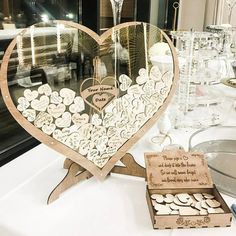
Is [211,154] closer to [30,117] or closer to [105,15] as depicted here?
[30,117]

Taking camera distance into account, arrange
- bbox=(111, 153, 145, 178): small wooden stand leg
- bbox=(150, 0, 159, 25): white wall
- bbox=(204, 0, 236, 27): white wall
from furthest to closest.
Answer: bbox=(204, 0, 236, 27): white wall
bbox=(150, 0, 159, 25): white wall
bbox=(111, 153, 145, 178): small wooden stand leg

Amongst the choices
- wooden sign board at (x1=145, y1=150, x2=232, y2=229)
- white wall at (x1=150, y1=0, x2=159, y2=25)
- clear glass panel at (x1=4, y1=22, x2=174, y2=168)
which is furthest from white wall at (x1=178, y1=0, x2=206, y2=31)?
wooden sign board at (x1=145, y1=150, x2=232, y2=229)

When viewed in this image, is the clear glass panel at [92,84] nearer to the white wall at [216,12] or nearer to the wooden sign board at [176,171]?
Answer: the wooden sign board at [176,171]

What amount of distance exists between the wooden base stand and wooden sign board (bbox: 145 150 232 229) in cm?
8

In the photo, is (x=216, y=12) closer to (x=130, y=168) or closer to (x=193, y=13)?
(x=193, y=13)

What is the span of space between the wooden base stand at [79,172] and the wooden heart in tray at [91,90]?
29 millimetres

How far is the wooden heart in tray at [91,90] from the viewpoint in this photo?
532 millimetres

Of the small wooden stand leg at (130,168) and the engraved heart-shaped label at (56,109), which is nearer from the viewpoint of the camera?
the engraved heart-shaped label at (56,109)

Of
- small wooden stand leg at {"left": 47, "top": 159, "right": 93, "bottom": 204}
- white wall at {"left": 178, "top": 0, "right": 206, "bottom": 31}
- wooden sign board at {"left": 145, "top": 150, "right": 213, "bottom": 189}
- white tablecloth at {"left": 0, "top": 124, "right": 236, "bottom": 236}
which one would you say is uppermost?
white wall at {"left": 178, "top": 0, "right": 206, "bottom": 31}

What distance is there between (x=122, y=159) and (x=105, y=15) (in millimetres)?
1428

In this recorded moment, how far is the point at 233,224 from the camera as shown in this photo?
0.53 m

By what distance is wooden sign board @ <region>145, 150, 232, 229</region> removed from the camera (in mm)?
512

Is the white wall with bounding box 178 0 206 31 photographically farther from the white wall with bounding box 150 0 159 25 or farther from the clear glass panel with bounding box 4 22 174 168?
the clear glass panel with bounding box 4 22 174 168

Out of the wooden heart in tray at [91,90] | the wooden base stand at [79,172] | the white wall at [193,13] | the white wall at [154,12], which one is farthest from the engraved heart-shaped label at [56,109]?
the white wall at [193,13]
